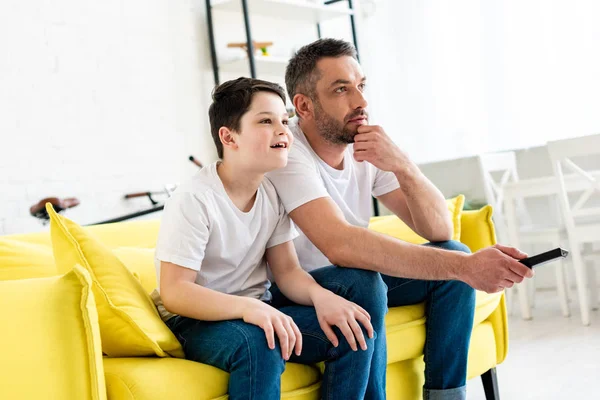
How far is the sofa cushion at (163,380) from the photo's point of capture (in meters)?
1.32

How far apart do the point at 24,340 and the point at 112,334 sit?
285 millimetres

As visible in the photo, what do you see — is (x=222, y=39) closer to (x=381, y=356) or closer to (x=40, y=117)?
(x=40, y=117)

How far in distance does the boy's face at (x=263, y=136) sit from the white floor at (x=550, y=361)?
1.32m

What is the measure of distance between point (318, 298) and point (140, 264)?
51cm

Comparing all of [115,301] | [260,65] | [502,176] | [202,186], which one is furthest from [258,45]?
[115,301]

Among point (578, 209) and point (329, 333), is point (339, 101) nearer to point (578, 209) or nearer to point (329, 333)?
point (329, 333)

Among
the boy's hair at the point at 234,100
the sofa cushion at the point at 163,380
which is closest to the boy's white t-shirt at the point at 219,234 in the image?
the boy's hair at the point at 234,100

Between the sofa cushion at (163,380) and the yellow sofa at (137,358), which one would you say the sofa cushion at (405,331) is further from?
the sofa cushion at (163,380)

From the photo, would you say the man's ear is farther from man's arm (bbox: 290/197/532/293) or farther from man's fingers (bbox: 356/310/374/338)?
man's fingers (bbox: 356/310/374/338)

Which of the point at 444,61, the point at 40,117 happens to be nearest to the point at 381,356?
the point at 40,117

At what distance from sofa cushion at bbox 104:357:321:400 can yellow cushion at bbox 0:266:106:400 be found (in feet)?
0.27

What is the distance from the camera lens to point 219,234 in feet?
5.44

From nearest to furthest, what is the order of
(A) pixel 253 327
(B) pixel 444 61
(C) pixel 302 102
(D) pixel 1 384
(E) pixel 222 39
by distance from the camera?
1. (D) pixel 1 384
2. (A) pixel 253 327
3. (C) pixel 302 102
4. (E) pixel 222 39
5. (B) pixel 444 61

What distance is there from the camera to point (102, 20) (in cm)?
366
